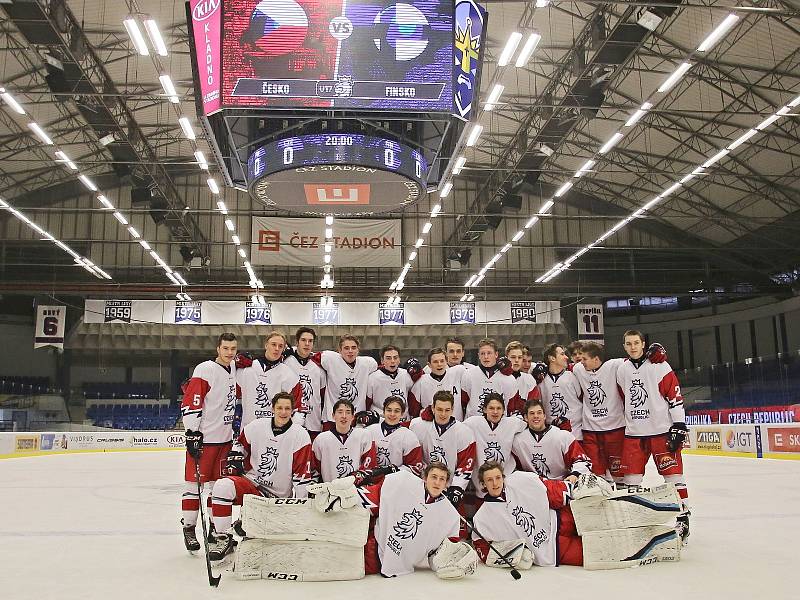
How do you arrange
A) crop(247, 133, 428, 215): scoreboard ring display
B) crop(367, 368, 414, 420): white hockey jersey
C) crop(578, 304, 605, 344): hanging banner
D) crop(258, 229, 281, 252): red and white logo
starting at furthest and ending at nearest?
crop(578, 304, 605, 344): hanging banner → crop(258, 229, 281, 252): red and white logo → crop(247, 133, 428, 215): scoreboard ring display → crop(367, 368, 414, 420): white hockey jersey

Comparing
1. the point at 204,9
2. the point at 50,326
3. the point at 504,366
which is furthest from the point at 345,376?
the point at 50,326

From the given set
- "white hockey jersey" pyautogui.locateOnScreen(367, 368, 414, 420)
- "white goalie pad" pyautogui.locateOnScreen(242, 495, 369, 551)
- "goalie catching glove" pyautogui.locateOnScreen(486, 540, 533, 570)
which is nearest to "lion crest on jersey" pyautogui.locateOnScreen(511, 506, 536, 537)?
"goalie catching glove" pyautogui.locateOnScreen(486, 540, 533, 570)

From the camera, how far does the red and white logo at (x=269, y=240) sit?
67.1 feet

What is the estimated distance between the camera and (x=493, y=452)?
5.63 m

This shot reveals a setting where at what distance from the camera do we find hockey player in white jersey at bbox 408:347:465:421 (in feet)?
20.6

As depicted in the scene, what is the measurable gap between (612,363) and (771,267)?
28274mm

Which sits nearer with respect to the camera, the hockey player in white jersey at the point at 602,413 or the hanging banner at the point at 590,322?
the hockey player in white jersey at the point at 602,413

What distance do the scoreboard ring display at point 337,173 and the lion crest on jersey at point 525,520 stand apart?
585cm

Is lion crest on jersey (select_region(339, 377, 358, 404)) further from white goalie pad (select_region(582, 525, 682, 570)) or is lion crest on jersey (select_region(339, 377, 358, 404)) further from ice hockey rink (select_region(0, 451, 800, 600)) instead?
white goalie pad (select_region(582, 525, 682, 570))

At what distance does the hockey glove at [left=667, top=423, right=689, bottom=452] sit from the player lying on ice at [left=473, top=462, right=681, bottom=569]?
2.60ft

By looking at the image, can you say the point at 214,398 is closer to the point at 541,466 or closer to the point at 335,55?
the point at 541,466

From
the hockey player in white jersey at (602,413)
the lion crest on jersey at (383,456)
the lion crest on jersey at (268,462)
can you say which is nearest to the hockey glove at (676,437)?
the hockey player in white jersey at (602,413)

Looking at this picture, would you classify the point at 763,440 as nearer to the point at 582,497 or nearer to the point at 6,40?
the point at 582,497

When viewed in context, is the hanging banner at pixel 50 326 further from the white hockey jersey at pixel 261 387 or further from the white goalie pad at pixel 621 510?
the white goalie pad at pixel 621 510
